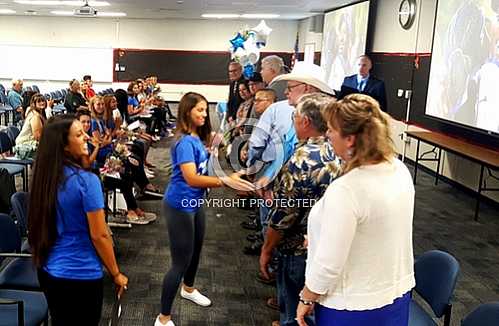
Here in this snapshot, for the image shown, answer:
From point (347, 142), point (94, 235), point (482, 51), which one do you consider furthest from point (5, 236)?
point (482, 51)

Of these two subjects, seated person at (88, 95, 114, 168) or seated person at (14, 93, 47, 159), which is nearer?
seated person at (88, 95, 114, 168)

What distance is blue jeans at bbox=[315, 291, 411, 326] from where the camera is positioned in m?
1.63

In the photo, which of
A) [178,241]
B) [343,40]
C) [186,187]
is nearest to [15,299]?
[178,241]

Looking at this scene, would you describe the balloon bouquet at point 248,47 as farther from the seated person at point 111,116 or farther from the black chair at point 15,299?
the black chair at point 15,299

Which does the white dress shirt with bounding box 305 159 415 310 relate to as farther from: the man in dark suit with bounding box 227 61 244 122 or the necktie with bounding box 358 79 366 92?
the necktie with bounding box 358 79 366 92

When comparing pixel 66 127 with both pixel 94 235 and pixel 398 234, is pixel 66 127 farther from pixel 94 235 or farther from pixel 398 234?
pixel 398 234

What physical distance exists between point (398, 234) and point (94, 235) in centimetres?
116

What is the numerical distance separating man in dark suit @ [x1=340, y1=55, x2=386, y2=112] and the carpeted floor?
58.2 inches

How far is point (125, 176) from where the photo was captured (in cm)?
492

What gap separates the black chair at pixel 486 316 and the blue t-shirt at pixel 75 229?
1527 mm

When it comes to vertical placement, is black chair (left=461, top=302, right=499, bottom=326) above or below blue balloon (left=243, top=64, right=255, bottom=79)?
below

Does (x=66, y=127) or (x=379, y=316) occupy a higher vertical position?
(x=66, y=127)

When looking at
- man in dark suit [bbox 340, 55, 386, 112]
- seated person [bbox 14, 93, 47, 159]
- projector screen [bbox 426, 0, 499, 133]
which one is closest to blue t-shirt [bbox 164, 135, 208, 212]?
seated person [bbox 14, 93, 47, 159]

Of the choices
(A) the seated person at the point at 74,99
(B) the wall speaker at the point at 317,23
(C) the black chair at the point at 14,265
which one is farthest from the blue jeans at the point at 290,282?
(B) the wall speaker at the point at 317,23
